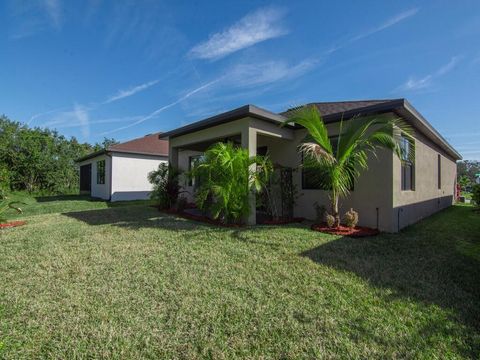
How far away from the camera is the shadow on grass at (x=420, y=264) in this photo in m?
2.91

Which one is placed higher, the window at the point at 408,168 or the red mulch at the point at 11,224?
the window at the point at 408,168

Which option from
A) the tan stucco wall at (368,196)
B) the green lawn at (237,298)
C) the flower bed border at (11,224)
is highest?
the tan stucco wall at (368,196)

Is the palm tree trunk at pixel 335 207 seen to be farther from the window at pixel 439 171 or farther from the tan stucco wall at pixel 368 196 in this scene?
the window at pixel 439 171

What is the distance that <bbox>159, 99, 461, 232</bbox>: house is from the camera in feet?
20.1

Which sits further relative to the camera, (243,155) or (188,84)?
(188,84)

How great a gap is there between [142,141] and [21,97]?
23.2 feet

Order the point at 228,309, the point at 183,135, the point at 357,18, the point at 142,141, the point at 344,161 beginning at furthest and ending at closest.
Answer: the point at 142,141
the point at 183,135
the point at 357,18
the point at 344,161
the point at 228,309

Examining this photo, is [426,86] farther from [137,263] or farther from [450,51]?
[137,263]

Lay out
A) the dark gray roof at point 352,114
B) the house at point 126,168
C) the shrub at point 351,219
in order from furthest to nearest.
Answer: the house at point 126,168 → the shrub at point 351,219 → the dark gray roof at point 352,114

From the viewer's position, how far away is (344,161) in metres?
5.86

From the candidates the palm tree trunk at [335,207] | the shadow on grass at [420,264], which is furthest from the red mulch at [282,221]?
the shadow on grass at [420,264]

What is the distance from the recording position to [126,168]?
577 inches

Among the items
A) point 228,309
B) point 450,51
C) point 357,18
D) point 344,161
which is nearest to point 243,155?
point 344,161

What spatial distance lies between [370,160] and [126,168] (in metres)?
13.5
